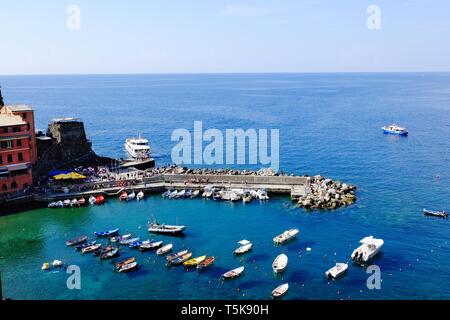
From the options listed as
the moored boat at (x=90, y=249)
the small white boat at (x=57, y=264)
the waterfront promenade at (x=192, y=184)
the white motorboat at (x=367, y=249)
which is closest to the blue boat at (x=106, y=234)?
the moored boat at (x=90, y=249)

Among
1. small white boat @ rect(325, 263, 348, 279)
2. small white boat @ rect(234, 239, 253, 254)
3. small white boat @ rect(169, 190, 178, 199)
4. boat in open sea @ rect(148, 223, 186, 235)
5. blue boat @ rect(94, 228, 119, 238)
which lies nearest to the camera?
small white boat @ rect(325, 263, 348, 279)

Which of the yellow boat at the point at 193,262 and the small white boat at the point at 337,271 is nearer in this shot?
the small white boat at the point at 337,271

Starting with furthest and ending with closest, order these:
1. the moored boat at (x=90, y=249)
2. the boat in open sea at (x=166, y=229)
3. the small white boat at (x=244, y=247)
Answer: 1. the boat in open sea at (x=166, y=229)
2. the moored boat at (x=90, y=249)
3. the small white boat at (x=244, y=247)

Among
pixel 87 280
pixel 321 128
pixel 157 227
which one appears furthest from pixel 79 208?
pixel 321 128

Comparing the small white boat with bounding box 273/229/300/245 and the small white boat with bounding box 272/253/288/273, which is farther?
the small white boat with bounding box 273/229/300/245

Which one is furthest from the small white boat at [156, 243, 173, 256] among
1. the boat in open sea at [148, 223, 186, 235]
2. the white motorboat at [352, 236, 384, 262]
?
the white motorboat at [352, 236, 384, 262]

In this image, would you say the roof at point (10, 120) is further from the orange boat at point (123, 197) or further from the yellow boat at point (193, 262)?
the yellow boat at point (193, 262)

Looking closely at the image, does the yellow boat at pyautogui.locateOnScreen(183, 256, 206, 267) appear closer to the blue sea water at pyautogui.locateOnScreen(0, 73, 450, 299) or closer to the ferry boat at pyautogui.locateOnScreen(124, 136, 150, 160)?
the blue sea water at pyautogui.locateOnScreen(0, 73, 450, 299)
